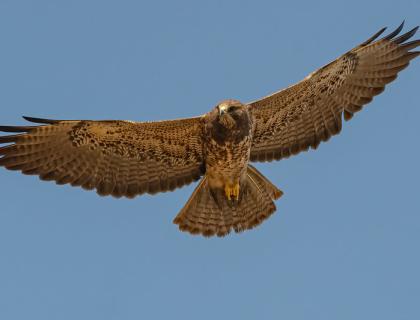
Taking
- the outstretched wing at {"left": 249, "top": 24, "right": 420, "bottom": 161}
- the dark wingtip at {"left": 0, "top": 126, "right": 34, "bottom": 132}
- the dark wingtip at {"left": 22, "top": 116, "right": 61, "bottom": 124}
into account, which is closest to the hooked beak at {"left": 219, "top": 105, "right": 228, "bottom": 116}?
the outstretched wing at {"left": 249, "top": 24, "right": 420, "bottom": 161}

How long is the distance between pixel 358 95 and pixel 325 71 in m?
0.80

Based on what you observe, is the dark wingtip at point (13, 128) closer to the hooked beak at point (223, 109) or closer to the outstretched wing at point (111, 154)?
the outstretched wing at point (111, 154)

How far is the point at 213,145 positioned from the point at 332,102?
2.15 meters

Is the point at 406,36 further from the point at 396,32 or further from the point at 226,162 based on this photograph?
the point at 226,162

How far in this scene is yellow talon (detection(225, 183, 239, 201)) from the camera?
1535cm

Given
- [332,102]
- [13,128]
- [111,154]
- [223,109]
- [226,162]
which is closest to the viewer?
[223,109]

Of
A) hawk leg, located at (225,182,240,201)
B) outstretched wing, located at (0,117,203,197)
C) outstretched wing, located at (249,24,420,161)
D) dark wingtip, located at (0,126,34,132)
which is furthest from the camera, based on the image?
outstretched wing, located at (249,24,420,161)

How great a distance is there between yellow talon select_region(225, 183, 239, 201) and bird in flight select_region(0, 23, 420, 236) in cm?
2

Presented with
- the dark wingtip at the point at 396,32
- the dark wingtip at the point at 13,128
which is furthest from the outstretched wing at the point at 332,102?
the dark wingtip at the point at 13,128

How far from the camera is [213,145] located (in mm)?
14789

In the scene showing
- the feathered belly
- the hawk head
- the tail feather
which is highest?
the hawk head

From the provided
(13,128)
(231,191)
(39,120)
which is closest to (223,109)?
(231,191)

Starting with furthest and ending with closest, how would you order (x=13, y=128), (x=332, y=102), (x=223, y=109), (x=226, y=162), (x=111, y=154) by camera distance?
(x=332, y=102), (x=111, y=154), (x=226, y=162), (x=13, y=128), (x=223, y=109)

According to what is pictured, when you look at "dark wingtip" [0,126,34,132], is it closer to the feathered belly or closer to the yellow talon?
the feathered belly
